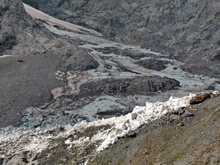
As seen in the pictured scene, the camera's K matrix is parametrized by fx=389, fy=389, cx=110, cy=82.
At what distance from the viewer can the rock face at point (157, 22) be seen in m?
91.5

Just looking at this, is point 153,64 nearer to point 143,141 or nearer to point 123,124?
point 123,124

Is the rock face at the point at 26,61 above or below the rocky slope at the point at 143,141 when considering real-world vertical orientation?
below

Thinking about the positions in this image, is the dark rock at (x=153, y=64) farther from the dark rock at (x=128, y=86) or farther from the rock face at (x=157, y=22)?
the dark rock at (x=128, y=86)

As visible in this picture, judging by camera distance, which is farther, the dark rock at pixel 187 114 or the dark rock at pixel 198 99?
the dark rock at pixel 198 99

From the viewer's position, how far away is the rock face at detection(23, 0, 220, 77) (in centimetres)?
9150

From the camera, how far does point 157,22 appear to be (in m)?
107

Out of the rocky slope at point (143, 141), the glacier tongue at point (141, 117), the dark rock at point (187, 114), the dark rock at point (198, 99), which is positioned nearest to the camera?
the rocky slope at point (143, 141)

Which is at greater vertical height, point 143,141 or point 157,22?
point 143,141

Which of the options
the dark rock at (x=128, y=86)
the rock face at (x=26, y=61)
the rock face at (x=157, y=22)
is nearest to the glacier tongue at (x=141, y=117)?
the rock face at (x=26, y=61)

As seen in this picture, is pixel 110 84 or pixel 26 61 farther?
pixel 26 61

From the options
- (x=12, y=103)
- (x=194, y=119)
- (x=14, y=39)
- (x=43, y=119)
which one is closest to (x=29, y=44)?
(x=14, y=39)

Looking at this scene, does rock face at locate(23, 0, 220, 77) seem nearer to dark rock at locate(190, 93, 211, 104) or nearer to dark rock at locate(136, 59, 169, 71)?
dark rock at locate(136, 59, 169, 71)

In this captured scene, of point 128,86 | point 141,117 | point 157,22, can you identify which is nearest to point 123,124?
point 141,117

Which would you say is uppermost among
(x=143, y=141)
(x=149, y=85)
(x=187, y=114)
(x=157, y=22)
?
(x=187, y=114)
